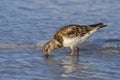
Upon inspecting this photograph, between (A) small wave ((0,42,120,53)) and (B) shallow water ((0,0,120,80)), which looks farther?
(A) small wave ((0,42,120,53))

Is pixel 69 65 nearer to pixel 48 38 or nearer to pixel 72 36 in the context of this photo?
pixel 72 36

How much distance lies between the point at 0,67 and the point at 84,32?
7.47 ft

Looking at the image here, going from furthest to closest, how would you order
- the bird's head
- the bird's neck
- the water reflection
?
the bird's neck → the bird's head → the water reflection

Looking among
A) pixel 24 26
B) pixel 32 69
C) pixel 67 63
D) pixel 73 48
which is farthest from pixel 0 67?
pixel 24 26

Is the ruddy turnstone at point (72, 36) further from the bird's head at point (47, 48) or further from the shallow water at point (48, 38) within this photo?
the shallow water at point (48, 38)

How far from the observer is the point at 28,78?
29.1 feet

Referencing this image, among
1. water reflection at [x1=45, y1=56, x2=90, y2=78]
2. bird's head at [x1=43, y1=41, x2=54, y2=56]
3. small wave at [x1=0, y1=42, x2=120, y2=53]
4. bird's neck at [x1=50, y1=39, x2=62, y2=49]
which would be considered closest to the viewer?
water reflection at [x1=45, y1=56, x2=90, y2=78]

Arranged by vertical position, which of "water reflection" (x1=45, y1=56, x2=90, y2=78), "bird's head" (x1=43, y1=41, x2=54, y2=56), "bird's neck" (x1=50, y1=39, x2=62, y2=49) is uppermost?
"bird's neck" (x1=50, y1=39, x2=62, y2=49)

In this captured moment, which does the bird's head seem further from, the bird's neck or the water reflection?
the water reflection

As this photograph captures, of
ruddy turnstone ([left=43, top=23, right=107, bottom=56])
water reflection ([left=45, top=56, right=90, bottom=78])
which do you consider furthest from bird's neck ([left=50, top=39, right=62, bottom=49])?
water reflection ([left=45, top=56, right=90, bottom=78])

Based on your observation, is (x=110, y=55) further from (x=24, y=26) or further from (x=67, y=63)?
Answer: (x=24, y=26)

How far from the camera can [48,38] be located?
1207 cm

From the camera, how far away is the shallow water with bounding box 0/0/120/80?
937cm

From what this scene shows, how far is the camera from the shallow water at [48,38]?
369 inches
